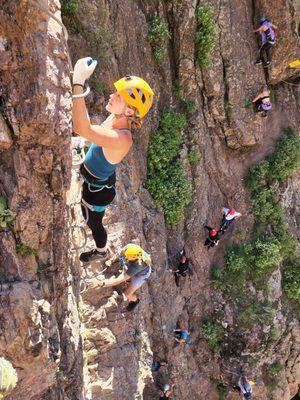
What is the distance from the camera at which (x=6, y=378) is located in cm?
459

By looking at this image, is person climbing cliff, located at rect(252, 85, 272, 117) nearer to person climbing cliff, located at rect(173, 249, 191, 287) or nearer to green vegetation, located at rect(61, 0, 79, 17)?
person climbing cliff, located at rect(173, 249, 191, 287)

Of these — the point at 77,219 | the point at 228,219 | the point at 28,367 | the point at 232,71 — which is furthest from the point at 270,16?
the point at 28,367

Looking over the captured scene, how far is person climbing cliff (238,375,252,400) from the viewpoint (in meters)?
14.9

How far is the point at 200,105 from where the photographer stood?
582 inches

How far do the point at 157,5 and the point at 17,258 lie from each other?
34.5 ft

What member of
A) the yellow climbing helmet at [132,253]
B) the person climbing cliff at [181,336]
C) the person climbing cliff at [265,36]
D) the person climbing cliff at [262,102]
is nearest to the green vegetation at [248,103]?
the person climbing cliff at [262,102]

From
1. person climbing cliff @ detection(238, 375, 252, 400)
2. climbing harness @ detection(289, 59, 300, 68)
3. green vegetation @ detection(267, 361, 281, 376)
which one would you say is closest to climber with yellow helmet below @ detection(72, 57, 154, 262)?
person climbing cliff @ detection(238, 375, 252, 400)

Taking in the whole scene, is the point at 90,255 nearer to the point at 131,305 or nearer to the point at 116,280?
the point at 116,280

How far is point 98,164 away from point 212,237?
395 inches

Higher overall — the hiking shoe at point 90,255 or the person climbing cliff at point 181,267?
the hiking shoe at point 90,255

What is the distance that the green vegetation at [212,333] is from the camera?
15.6 metres

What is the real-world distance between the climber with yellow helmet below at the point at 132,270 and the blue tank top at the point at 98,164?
3.92 m

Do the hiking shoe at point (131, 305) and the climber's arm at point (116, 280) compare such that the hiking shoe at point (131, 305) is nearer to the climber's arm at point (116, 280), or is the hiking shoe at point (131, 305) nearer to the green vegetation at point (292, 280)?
the climber's arm at point (116, 280)

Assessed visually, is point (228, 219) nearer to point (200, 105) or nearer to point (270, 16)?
point (200, 105)
